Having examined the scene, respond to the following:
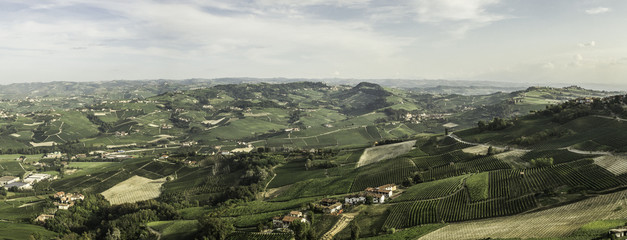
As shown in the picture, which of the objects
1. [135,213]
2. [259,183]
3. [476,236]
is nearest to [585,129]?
[476,236]

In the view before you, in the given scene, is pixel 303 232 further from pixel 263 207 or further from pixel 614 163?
pixel 614 163

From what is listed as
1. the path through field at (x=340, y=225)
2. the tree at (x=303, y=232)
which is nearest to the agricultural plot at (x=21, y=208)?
the tree at (x=303, y=232)

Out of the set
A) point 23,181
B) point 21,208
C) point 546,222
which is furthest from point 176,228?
point 23,181

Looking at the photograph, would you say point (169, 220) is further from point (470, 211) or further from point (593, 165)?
point (593, 165)

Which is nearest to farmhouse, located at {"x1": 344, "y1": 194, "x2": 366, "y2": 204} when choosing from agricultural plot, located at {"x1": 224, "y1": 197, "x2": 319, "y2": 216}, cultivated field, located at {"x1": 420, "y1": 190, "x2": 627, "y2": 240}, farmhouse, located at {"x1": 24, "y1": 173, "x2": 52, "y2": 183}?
agricultural plot, located at {"x1": 224, "y1": 197, "x2": 319, "y2": 216}

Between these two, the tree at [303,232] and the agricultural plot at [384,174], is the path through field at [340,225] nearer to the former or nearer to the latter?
the tree at [303,232]

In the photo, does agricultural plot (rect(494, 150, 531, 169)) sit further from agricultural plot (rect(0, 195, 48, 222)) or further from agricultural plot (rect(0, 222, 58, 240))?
agricultural plot (rect(0, 195, 48, 222))
